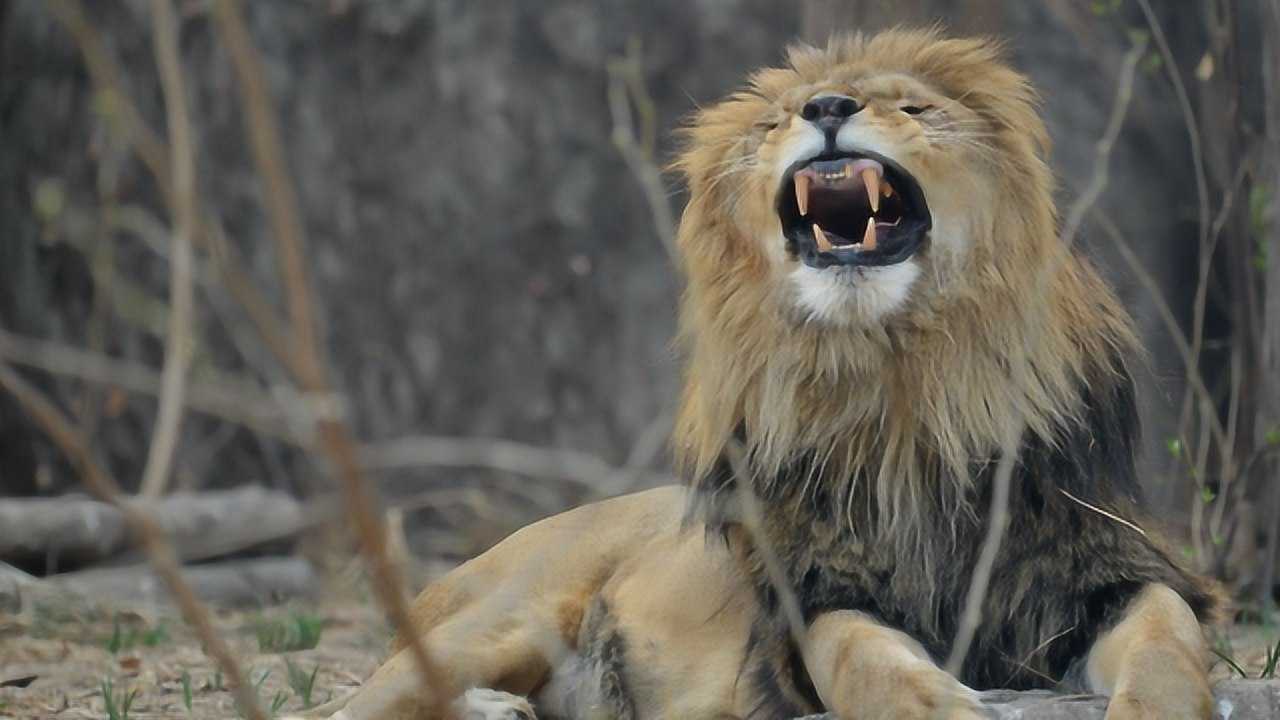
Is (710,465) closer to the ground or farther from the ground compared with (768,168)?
closer to the ground

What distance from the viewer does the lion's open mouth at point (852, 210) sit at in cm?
344

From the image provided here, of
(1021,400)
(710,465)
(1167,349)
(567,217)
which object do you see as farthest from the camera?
(567,217)

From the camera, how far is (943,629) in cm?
340

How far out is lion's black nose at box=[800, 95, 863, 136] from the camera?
11.2ft

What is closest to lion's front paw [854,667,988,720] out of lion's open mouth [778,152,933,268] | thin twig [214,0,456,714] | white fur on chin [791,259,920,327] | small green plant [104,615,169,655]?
white fur on chin [791,259,920,327]

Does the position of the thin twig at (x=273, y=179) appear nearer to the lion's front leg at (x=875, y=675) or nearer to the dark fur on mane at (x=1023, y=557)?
the lion's front leg at (x=875, y=675)

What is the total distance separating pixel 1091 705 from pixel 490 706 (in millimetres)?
1271

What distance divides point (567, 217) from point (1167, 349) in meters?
2.64

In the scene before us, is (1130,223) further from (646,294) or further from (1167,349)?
(646,294)

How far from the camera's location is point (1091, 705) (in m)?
3.03

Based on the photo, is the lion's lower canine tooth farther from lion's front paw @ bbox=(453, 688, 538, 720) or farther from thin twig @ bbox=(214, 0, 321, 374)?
thin twig @ bbox=(214, 0, 321, 374)

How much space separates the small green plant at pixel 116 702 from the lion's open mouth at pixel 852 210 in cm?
164

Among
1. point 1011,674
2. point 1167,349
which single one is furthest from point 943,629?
point 1167,349

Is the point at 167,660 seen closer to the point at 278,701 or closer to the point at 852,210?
Answer: the point at 278,701
